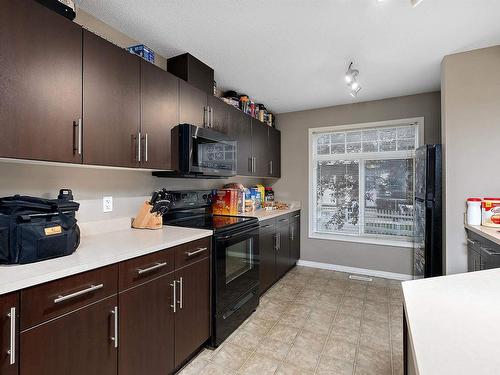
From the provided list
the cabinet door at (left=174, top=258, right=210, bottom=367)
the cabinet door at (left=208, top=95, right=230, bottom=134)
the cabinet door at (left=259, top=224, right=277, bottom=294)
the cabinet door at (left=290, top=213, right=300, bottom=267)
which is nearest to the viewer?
the cabinet door at (left=174, top=258, right=210, bottom=367)

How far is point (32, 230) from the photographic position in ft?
3.75

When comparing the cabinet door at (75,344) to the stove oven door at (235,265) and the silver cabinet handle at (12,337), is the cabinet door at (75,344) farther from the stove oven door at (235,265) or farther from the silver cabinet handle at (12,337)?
the stove oven door at (235,265)

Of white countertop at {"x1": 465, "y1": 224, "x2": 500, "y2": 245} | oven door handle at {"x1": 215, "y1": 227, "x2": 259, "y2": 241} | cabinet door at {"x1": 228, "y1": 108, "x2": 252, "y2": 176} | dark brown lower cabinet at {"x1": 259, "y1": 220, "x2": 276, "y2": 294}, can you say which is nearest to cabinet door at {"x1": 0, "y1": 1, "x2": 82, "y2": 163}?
oven door handle at {"x1": 215, "y1": 227, "x2": 259, "y2": 241}

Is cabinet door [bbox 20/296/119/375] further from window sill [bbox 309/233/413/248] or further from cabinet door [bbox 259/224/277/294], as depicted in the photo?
window sill [bbox 309/233/413/248]

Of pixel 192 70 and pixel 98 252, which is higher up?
pixel 192 70

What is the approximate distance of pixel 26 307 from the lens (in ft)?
3.18

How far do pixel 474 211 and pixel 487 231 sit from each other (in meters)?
0.31

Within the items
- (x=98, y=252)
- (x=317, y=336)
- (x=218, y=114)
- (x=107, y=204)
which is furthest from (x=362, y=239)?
(x=98, y=252)

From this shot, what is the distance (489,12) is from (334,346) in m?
2.63

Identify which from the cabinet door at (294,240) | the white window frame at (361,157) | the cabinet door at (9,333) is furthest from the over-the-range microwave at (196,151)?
the white window frame at (361,157)

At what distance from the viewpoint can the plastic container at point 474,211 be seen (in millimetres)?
2188

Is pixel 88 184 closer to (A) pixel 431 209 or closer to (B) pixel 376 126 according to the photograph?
(A) pixel 431 209

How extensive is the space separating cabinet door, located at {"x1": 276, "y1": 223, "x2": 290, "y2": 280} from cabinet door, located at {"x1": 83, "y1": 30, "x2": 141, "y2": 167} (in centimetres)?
209

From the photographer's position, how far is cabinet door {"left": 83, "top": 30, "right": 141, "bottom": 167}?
1469 mm
